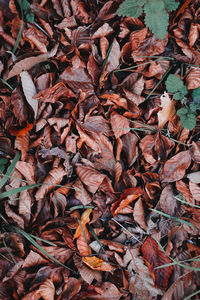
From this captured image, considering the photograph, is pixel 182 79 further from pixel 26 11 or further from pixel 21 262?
pixel 21 262

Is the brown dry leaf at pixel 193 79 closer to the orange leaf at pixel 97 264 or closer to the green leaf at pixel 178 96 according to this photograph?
the green leaf at pixel 178 96

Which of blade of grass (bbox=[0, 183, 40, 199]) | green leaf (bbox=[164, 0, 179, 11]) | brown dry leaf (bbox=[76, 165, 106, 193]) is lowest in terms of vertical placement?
brown dry leaf (bbox=[76, 165, 106, 193])

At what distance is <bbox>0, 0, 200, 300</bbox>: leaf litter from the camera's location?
4.60ft

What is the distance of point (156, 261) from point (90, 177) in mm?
629

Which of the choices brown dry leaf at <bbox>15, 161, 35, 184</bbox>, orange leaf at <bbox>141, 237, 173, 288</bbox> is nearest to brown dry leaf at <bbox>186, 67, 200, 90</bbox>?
orange leaf at <bbox>141, 237, 173, 288</bbox>

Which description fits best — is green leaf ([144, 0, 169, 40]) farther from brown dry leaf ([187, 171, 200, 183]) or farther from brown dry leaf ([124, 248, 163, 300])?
brown dry leaf ([124, 248, 163, 300])

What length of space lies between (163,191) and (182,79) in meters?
0.72

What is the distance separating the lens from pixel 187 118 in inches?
55.8

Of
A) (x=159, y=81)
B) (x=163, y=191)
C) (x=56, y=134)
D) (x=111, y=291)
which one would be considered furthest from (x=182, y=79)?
(x=111, y=291)

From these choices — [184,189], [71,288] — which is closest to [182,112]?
[184,189]

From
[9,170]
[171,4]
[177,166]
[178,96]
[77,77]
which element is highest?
[171,4]

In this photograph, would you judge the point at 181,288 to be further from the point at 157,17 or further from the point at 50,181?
the point at 157,17

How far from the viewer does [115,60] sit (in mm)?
1483

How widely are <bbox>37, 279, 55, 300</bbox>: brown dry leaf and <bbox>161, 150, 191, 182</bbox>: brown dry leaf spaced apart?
91 cm
